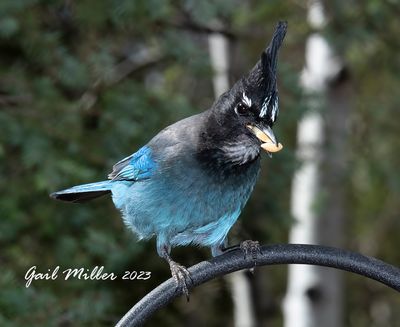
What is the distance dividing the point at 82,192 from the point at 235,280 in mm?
2285

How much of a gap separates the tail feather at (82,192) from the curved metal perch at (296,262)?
2.19 feet

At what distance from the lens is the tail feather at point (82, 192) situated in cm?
297

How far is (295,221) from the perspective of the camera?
177 inches

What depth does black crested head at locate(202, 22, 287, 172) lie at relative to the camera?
2461 millimetres

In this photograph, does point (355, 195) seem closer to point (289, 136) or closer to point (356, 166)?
point (289, 136)

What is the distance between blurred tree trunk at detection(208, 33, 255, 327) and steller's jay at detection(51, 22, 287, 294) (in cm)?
186

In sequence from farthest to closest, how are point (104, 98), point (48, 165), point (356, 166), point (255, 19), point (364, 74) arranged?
point (364, 74), point (356, 166), point (255, 19), point (104, 98), point (48, 165)

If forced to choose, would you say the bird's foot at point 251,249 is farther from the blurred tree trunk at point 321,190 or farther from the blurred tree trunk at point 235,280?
the blurred tree trunk at point 235,280

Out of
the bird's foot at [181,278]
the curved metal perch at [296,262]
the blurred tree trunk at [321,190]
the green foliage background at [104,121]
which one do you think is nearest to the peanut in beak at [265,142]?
the curved metal perch at [296,262]

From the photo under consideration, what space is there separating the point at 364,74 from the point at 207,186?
125 inches

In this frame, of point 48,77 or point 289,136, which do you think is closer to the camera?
point 48,77

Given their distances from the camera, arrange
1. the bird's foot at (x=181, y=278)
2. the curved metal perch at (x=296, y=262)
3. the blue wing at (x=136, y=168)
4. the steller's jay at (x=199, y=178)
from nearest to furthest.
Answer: the curved metal perch at (x=296, y=262) < the bird's foot at (x=181, y=278) < the steller's jay at (x=199, y=178) < the blue wing at (x=136, y=168)

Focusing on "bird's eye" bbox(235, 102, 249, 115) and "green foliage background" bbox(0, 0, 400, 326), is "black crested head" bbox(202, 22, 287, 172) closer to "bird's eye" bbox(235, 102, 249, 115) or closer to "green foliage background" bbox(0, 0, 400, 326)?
"bird's eye" bbox(235, 102, 249, 115)

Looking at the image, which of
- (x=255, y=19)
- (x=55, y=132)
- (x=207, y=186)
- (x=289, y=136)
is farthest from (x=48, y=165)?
(x=289, y=136)
